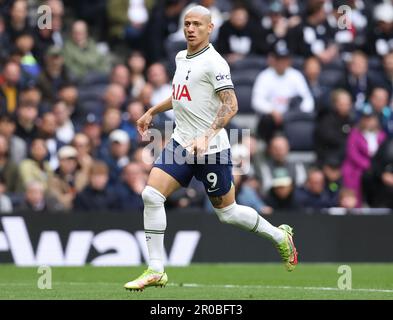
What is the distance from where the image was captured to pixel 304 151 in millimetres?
21203

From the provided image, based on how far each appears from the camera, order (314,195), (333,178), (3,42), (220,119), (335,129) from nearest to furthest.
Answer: (220,119)
(314,195)
(333,178)
(335,129)
(3,42)

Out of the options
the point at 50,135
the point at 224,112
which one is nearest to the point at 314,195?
the point at 50,135

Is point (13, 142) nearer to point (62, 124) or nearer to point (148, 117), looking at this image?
point (62, 124)

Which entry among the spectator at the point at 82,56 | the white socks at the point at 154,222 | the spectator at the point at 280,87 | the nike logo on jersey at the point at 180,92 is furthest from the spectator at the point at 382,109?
the white socks at the point at 154,222

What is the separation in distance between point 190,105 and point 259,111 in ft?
29.1

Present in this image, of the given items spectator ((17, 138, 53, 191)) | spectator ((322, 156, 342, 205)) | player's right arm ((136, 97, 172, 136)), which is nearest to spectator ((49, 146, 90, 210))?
spectator ((17, 138, 53, 191))

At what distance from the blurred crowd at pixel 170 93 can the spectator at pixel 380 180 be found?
0.02m

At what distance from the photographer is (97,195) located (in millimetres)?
19156

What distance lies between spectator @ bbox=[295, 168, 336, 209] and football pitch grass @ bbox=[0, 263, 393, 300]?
141 cm

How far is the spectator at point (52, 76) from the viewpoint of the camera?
2098 cm

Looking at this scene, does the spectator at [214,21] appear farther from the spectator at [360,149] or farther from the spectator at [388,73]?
the spectator at [360,149]

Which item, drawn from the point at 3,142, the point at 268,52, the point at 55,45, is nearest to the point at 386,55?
the point at 268,52

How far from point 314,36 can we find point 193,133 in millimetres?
11204

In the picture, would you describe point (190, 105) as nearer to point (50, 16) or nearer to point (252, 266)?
point (252, 266)
